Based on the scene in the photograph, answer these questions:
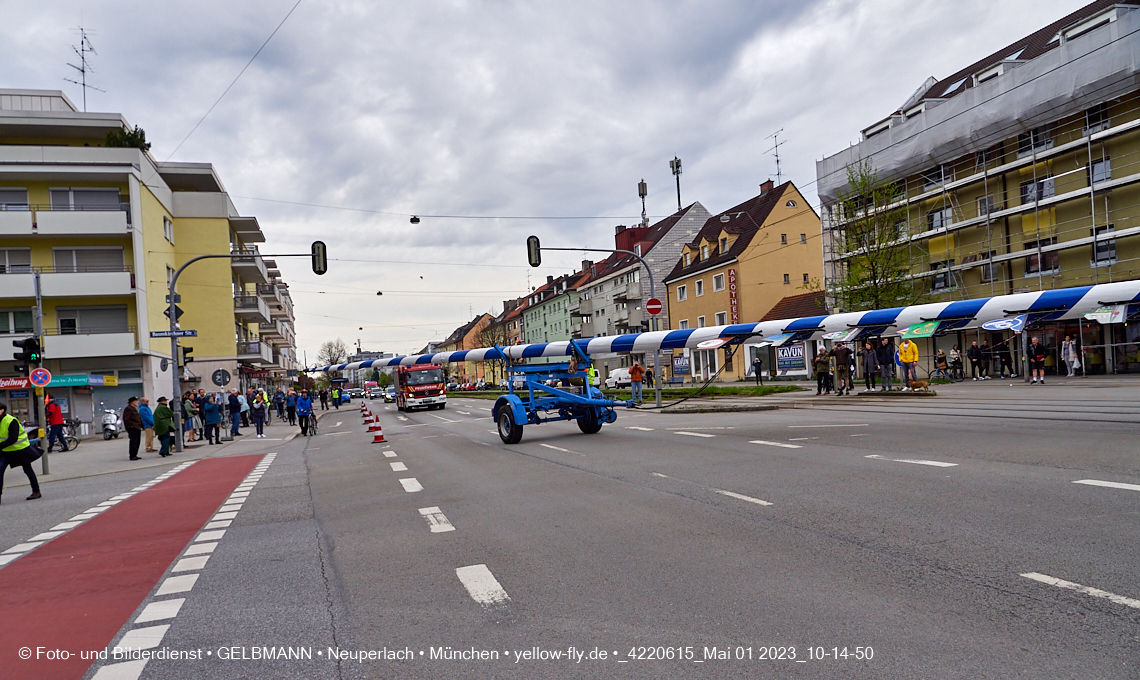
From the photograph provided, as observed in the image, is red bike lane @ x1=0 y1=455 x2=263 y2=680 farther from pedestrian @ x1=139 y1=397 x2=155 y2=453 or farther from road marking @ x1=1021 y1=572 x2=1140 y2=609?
pedestrian @ x1=139 y1=397 x2=155 y2=453

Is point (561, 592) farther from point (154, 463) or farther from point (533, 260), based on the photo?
point (533, 260)

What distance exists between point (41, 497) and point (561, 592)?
43.4 ft

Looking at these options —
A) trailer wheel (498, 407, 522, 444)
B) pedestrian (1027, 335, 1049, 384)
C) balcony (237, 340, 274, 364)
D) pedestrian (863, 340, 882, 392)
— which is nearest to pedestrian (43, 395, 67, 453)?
trailer wheel (498, 407, 522, 444)

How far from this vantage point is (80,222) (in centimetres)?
3741

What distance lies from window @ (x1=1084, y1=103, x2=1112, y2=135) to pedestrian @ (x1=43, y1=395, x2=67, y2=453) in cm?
4260

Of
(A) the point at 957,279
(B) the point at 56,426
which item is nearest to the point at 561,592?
(B) the point at 56,426

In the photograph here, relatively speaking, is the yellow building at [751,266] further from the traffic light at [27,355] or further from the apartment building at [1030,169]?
the traffic light at [27,355]

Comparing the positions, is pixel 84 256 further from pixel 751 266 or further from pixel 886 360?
pixel 751 266

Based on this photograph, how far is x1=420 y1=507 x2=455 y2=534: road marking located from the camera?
790cm

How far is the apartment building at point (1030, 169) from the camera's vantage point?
107 feet

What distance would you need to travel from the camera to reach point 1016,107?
36156 millimetres

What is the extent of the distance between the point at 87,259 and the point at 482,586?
41.3 meters

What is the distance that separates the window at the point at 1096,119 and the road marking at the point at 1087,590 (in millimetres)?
36577

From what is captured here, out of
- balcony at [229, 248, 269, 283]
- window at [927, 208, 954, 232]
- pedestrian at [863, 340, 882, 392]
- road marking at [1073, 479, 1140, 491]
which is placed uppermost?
balcony at [229, 248, 269, 283]
